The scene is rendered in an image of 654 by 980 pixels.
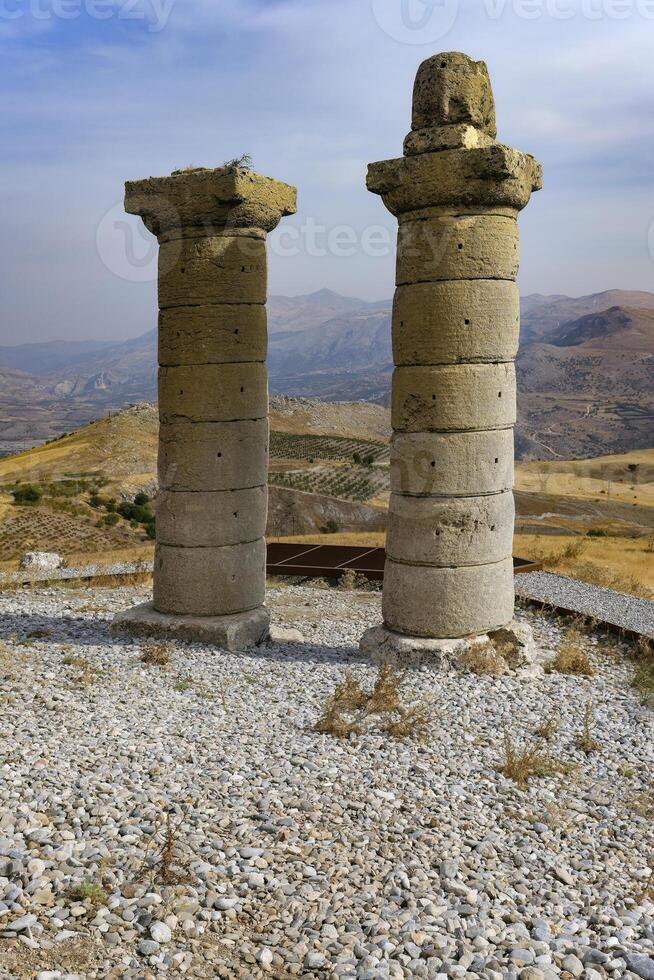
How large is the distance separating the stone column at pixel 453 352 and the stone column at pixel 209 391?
1.84m

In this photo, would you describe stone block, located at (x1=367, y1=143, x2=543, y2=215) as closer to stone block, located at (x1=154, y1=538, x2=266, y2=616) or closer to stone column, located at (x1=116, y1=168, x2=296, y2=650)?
stone column, located at (x1=116, y1=168, x2=296, y2=650)

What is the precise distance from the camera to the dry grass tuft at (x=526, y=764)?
24.0ft

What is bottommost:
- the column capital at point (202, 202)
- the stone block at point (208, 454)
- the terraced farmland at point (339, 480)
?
the terraced farmland at point (339, 480)

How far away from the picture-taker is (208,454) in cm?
1088

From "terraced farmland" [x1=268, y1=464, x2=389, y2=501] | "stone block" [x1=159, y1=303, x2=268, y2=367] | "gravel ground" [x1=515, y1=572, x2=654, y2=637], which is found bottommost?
"terraced farmland" [x1=268, y1=464, x2=389, y2=501]

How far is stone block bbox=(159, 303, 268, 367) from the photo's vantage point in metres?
10.7

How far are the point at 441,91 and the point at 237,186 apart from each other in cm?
259

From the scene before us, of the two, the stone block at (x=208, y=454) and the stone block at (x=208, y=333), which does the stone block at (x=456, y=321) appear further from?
the stone block at (x=208, y=454)

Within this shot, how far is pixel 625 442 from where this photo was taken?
12006cm

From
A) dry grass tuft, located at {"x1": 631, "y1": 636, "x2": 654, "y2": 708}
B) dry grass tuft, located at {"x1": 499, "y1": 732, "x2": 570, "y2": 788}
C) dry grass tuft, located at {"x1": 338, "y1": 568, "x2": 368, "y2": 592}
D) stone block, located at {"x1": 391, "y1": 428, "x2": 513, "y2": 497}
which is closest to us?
dry grass tuft, located at {"x1": 499, "y1": 732, "x2": 570, "y2": 788}

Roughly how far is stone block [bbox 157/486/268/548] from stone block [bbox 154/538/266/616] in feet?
0.36

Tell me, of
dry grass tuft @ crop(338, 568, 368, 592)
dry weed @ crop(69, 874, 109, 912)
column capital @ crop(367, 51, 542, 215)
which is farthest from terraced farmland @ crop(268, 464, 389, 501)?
dry weed @ crop(69, 874, 109, 912)

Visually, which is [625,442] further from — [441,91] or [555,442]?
[441,91]

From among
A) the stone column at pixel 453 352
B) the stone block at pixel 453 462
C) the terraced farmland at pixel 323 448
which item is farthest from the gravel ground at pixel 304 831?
the terraced farmland at pixel 323 448
